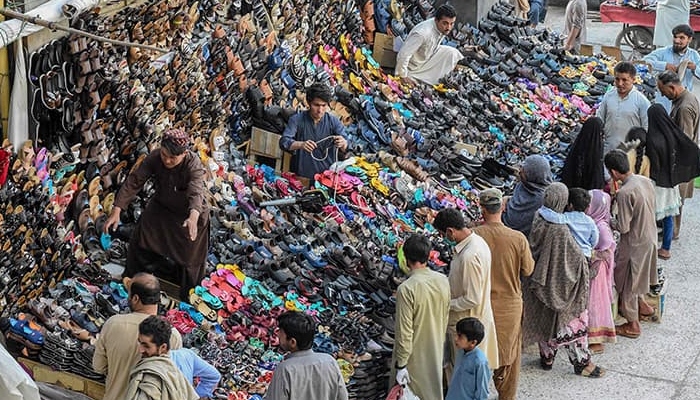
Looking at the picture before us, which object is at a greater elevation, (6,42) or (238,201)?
(6,42)

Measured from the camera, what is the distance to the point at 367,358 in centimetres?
782

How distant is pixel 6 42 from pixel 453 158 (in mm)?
4021

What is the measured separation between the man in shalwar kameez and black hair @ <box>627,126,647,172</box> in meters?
3.27

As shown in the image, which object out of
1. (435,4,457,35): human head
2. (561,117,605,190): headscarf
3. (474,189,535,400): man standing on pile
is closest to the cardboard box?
(435,4,457,35): human head

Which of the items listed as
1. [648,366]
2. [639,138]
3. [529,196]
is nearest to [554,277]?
[529,196]

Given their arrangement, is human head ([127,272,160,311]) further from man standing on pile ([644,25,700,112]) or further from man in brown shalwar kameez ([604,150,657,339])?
man standing on pile ([644,25,700,112])

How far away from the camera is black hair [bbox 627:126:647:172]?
33.9 ft

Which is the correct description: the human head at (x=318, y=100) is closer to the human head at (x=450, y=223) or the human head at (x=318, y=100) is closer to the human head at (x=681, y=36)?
the human head at (x=450, y=223)

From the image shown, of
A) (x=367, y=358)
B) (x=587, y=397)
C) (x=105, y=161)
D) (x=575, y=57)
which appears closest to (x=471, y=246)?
(x=367, y=358)

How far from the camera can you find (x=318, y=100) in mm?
9258

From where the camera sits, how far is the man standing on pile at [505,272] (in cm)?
801

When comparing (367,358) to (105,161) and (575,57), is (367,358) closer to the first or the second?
(105,161)

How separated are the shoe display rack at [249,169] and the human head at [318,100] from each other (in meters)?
0.39

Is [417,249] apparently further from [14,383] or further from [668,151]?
[668,151]
